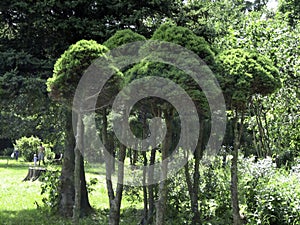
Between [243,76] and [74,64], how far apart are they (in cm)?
219

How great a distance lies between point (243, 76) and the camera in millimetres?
5402

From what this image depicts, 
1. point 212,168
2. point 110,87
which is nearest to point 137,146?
point 212,168

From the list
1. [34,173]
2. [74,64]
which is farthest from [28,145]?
[74,64]

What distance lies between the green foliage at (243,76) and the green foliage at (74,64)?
5.32 feet

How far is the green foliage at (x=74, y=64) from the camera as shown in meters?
4.99

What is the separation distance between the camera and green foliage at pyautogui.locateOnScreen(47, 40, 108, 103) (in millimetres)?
4992

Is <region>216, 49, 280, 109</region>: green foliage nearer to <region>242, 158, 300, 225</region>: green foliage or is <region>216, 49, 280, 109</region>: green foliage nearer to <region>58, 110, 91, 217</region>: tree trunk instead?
<region>242, 158, 300, 225</region>: green foliage

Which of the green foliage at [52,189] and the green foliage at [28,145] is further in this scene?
the green foliage at [28,145]

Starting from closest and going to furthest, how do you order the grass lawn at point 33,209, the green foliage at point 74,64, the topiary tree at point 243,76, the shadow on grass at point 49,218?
the green foliage at point 74,64 → the topiary tree at point 243,76 → the shadow on grass at point 49,218 → the grass lawn at point 33,209

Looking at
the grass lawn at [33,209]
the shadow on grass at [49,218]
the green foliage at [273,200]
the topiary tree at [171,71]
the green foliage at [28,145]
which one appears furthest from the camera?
the green foliage at [28,145]

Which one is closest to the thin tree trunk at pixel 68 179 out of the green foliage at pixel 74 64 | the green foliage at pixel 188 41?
the green foliage at pixel 74 64

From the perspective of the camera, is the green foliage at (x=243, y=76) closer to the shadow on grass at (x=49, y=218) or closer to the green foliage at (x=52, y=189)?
the shadow on grass at (x=49, y=218)

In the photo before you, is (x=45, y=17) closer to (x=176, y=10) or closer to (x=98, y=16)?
(x=98, y=16)

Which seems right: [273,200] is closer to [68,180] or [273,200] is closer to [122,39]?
[122,39]
